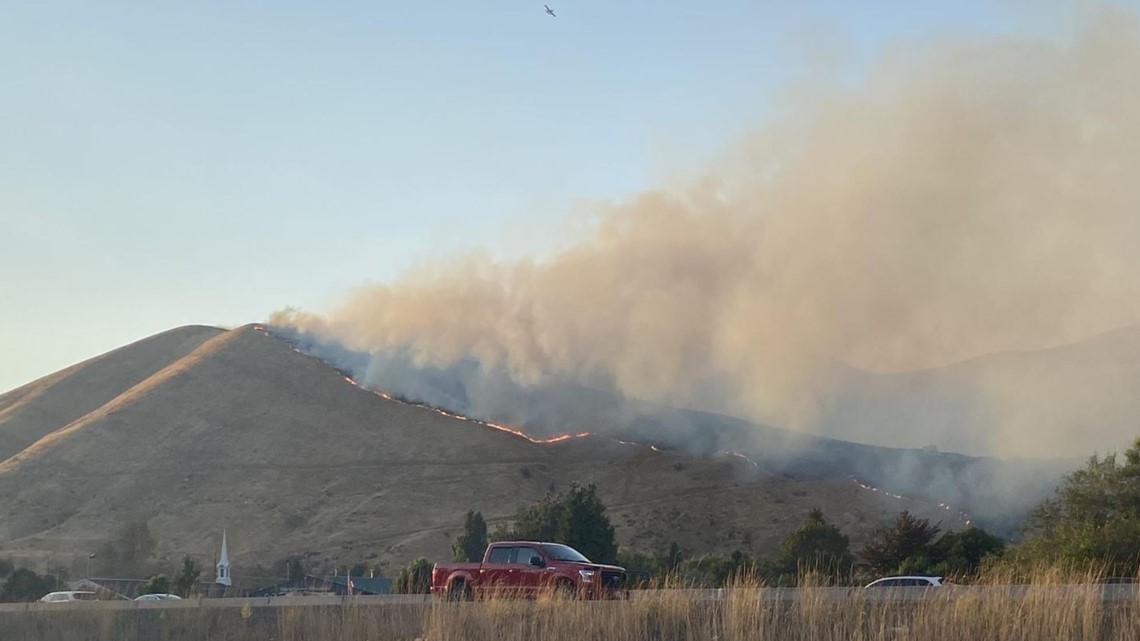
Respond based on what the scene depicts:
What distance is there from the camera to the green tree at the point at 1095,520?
121 ft

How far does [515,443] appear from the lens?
14075 cm

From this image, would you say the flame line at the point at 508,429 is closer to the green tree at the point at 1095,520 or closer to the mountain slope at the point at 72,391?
the mountain slope at the point at 72,391

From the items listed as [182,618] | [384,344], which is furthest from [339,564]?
[384,344]

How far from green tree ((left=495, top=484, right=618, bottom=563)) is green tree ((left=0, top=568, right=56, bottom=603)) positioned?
1175 inches

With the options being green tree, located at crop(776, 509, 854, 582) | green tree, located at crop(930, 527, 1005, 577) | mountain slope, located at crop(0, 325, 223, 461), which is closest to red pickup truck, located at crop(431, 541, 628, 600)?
green tree, located at crop(930, 527, 1005, 577)

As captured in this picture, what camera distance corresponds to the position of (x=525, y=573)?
3625 centimetres

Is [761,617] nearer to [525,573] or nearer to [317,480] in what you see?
A: [525,573]

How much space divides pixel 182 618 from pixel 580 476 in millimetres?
93646

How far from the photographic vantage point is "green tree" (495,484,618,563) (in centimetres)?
7350

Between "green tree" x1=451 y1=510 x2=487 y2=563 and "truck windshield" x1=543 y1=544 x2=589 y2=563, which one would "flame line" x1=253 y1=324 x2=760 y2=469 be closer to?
"green tree" x1=451 y1=510 x2=487 y2=563

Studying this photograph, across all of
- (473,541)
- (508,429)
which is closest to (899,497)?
(473,541)

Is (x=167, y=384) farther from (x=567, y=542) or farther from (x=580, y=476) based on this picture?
(x=567, y=542)

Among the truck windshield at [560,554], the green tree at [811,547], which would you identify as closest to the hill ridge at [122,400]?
the green tree at [811,547]

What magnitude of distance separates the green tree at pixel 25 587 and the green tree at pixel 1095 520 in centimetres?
5867
